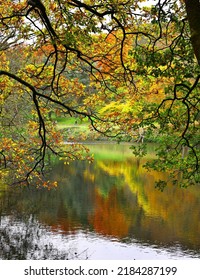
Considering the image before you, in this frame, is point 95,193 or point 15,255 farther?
point 95,193

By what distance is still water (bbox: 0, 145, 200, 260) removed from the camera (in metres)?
13.8

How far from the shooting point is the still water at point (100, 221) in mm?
13789

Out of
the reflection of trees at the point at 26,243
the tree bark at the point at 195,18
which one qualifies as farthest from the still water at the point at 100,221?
the tree bark at the point at 195,18

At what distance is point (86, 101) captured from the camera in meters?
12.2

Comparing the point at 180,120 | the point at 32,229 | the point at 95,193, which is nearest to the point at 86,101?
the point at 180,120

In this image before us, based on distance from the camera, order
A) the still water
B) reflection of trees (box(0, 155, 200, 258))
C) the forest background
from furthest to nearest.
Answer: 1. reflection of trees (box(0, 155, 200, 258))
2. the still water
3. the forest background

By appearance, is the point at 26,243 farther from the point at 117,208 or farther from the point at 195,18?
the point at 195,18

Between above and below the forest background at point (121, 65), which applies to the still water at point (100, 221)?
below

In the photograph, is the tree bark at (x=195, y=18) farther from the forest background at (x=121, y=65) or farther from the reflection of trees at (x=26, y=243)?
the reflection of trees at (x=26, y=243)

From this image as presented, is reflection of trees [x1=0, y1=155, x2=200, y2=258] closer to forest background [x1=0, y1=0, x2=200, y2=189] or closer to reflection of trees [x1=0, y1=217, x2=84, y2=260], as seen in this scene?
reflection of trees [x1=0, y1=217, x2=84, y2=260]

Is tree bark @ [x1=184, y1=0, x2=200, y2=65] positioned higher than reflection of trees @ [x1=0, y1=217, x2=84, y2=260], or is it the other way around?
tree bark @ [x1=184, y1=0, x2=200, y2=65]

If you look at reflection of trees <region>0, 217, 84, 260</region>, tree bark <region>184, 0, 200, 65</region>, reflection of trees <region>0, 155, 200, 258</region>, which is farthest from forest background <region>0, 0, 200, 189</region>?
reflection of trees <region>0, 155, 200, 258</region>

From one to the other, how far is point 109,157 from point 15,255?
2863 cm

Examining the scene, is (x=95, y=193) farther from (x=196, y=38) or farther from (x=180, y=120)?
(x=196, y=38)
